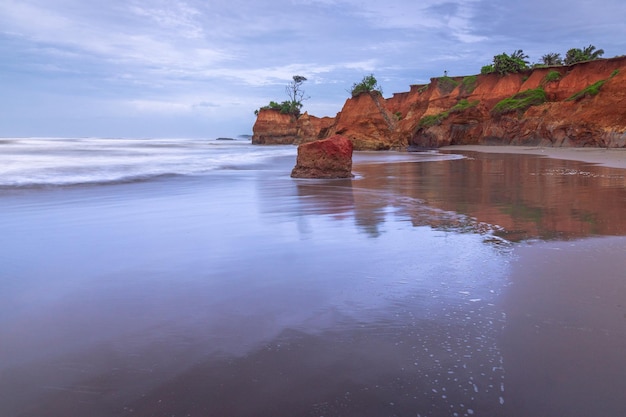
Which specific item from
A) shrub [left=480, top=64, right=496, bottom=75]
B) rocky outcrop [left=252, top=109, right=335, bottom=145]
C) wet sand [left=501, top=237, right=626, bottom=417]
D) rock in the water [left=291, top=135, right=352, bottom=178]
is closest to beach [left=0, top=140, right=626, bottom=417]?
wet sand [left=501, top=237, right=626, bottom=417]

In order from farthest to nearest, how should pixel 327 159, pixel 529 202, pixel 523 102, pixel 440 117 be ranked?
pixel 440 117, pixel 523 102, pixel 327 159, pixel 529 202

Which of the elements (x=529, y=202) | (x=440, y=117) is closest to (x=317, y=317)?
(x=529, y=202)

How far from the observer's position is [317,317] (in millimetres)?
3055

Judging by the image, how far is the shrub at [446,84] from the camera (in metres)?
71.5

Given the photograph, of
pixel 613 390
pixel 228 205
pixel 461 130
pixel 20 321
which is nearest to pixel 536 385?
pixel 613 390

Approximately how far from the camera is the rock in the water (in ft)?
47.3

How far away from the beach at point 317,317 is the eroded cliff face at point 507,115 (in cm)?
3192

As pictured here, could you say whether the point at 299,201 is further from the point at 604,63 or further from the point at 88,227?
the point at 604,63

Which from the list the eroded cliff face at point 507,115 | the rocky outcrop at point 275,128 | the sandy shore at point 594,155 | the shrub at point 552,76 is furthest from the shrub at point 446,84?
the sandy shore at point 594,155

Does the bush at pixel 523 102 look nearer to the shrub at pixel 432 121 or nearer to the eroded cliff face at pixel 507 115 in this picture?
the eroded cliff face at pixel 507 115

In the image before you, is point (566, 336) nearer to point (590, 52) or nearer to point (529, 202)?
point (529, 202)

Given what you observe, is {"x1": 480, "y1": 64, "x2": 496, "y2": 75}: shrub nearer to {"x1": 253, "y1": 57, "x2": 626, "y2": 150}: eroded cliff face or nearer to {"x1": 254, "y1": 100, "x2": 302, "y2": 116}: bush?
{"x1": 253, "y1": 57, "x2": 626, "y2": 150}: eroded cliff face

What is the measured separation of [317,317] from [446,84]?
75338mm

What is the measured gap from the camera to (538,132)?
39.9 m
